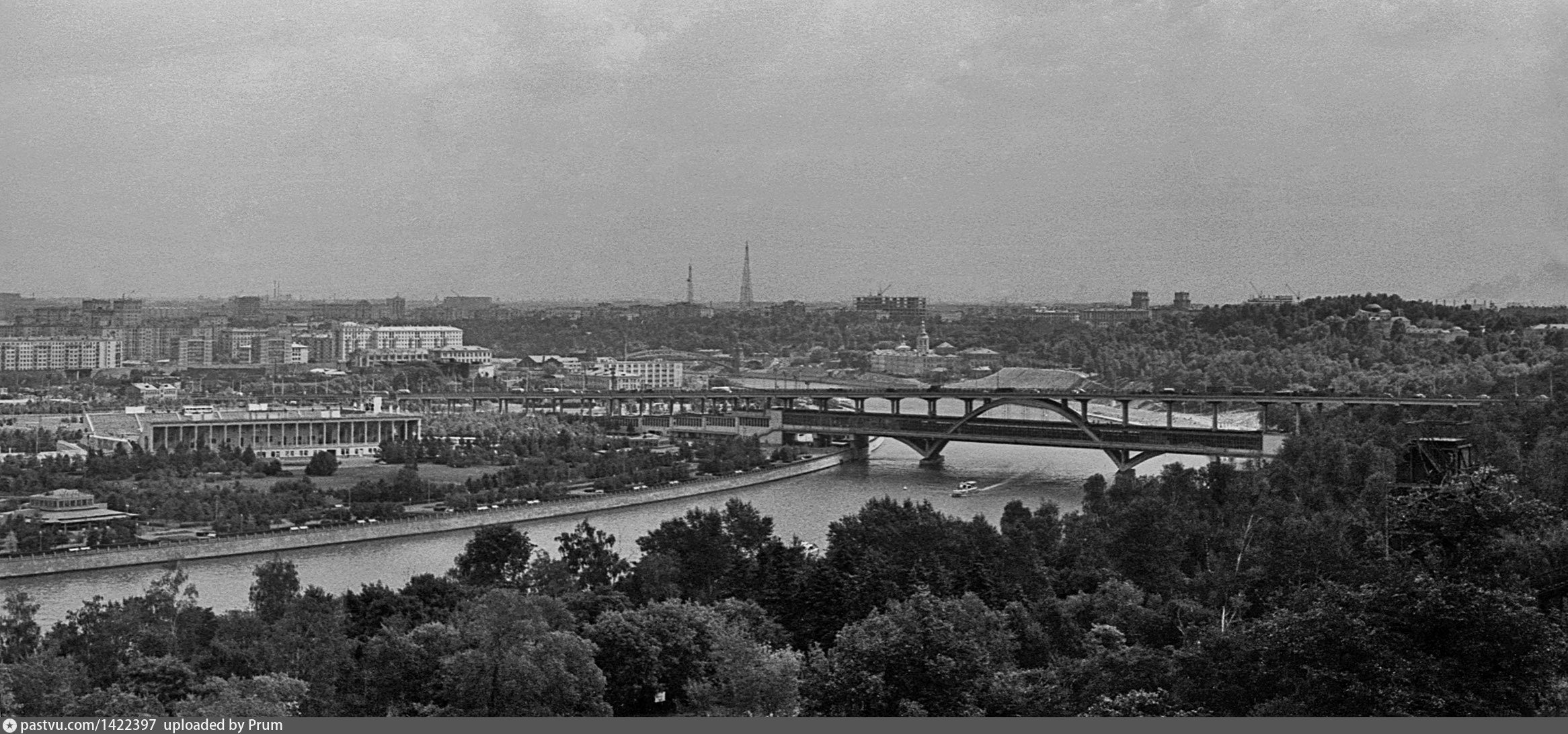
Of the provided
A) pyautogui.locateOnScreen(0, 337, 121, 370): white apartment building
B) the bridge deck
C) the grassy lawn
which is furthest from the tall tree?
pyautogui.locateOnScreen(0, 337, 121, 370): white apartment building

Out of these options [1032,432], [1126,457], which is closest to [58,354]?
[1032,432]

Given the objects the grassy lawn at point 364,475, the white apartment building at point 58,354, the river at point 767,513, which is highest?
the white apartment building at point 58,354

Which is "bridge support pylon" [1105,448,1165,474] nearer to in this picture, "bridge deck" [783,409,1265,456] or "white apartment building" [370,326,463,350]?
"bridge deck" [783,409,1265,456]

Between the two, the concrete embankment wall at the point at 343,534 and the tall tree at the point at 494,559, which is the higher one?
the tall tree at the point at 494,559

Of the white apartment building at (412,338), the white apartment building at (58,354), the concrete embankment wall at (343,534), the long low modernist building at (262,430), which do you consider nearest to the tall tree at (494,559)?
the concrete embankment wall at (343,534)

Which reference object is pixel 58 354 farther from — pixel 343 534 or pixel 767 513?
pixel 767 513

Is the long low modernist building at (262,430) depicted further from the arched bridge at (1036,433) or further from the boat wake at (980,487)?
the boat wake at (980,487)
